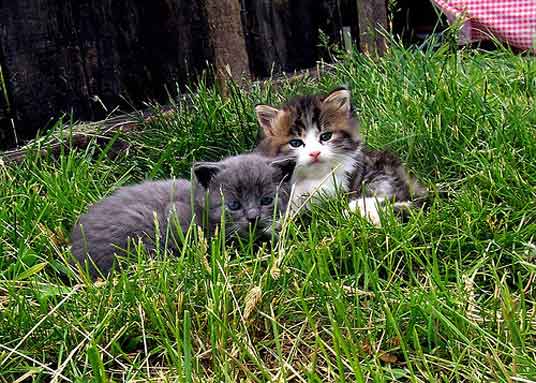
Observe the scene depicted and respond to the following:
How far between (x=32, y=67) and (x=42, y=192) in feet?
3.49

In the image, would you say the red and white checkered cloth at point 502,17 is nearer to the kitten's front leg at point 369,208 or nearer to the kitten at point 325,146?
the kitten at point 325,146

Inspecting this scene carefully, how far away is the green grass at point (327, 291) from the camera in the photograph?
2.02m

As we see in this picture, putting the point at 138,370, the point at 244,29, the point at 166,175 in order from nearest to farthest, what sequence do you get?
the point at 138,370 → the point at 166,175 → the point at 244,29

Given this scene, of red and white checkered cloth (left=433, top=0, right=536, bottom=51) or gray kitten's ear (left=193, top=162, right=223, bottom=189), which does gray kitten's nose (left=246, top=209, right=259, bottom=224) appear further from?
red and white checkered cloth (left=433, top=0, right=536, bottom=51)

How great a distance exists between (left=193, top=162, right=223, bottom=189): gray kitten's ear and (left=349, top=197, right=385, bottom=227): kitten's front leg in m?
0.57

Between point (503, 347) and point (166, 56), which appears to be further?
point (166, 56)

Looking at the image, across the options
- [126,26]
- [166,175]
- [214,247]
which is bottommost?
[166,175]

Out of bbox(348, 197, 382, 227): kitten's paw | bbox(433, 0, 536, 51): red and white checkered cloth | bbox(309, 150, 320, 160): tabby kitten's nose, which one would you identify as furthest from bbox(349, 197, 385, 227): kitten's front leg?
bbox(433, 0, 536, 51): red and white checkered cloth

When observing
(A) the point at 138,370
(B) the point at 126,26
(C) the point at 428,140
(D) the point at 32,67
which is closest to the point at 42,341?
(A) the point at 138,370

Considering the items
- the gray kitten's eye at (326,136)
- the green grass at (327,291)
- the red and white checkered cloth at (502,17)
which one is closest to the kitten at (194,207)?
the green grass at (327,291)

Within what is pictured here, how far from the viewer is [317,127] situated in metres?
3.48

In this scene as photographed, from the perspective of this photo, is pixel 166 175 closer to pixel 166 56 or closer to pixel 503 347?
pixel 166 56

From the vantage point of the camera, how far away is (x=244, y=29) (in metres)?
4.91

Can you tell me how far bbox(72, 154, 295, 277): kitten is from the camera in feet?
9.25
